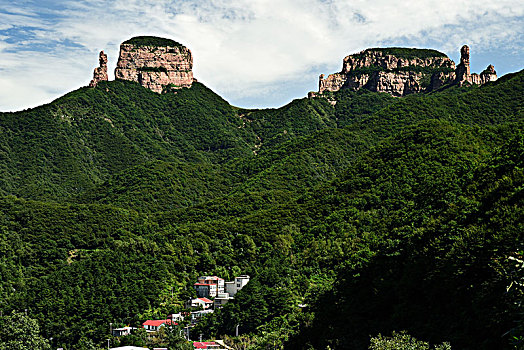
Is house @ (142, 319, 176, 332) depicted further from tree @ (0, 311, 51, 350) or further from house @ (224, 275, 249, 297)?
house @ (224, 275, 249, 297)

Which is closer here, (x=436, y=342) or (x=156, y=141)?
(x=436, y=342)

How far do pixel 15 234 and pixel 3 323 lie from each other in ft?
106

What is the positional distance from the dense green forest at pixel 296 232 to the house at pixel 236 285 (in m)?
2.02

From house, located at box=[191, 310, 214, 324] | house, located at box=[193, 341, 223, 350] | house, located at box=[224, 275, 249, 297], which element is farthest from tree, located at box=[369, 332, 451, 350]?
house, located at box=[224, 275, 249, 297]

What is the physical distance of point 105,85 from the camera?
19950cm

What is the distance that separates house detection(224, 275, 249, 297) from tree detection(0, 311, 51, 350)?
63.6 ft

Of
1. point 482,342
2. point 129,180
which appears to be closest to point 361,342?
point 482,342

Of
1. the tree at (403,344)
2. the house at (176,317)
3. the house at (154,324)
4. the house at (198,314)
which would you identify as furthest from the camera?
the house at (176,317)

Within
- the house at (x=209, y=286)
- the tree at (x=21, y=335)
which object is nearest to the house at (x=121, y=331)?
the tree at (x=21, y=335)

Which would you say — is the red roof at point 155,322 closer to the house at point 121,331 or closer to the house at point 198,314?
the house at point 121,331

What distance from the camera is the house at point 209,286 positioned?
70312 mm

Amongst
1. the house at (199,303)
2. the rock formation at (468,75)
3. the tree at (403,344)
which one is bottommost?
the house at (199,303)

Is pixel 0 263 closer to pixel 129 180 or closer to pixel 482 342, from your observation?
pixel 129 180

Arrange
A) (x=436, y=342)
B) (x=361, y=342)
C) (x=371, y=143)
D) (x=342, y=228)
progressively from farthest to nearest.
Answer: (x=371, y=143) → (x=342, y=228) → (x=361, y=342) → (x=436, y=342)
